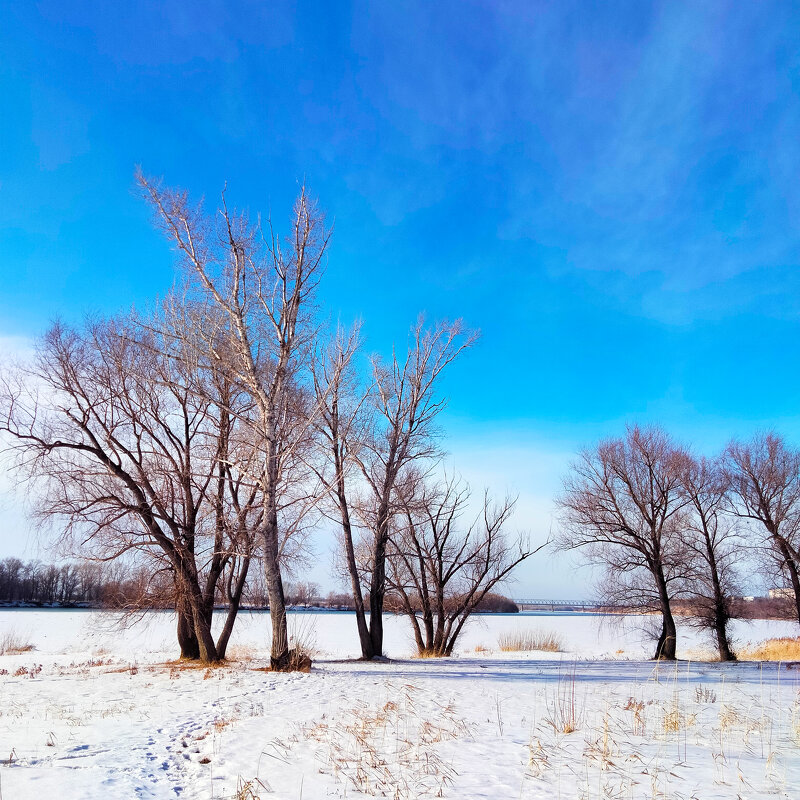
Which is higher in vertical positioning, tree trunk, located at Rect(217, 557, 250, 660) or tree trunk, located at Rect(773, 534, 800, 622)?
tree trunk, located at Rect(773, 534, 800, 622)

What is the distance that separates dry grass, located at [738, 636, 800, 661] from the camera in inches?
854

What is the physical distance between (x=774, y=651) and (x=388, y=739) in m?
24.1

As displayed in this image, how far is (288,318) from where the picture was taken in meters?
13.5

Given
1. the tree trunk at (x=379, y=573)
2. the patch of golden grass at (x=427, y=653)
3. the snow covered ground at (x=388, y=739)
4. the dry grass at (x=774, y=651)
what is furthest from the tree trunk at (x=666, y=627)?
the tree trunk at (x=379, y=573)

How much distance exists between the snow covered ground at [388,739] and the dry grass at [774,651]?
43.2 ft

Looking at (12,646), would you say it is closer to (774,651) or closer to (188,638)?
(188,638)

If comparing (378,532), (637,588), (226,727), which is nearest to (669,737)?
(226,727)

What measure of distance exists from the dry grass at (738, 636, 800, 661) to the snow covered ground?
13.2m

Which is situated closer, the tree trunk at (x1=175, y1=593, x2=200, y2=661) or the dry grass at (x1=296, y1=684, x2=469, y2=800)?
the dry grass at (x1=296, y1=684, x2=469, y2=800)

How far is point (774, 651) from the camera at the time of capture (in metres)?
23.1

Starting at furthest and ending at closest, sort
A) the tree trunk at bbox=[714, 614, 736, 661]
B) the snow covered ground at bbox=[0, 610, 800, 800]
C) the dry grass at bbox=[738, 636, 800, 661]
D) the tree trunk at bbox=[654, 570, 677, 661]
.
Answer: the dry grass at bbox=[738, 636, 800, 661], the tree trunk at bbox=[714, 614, 736, 661], the tree trunk at bbox=[654, 570, 677, 661], the snow covered ground at bbox=[0, 610, 800, 800]

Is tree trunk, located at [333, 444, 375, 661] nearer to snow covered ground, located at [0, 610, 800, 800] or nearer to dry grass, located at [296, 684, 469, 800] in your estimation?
snow covered ground, located at [0, 610, 800, 800]

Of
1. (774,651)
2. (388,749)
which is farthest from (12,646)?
(774,651)

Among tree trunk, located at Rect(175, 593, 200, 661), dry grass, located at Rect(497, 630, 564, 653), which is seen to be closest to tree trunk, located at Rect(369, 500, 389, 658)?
tree trunk, located at Rect(175, 593, 200, 661)
